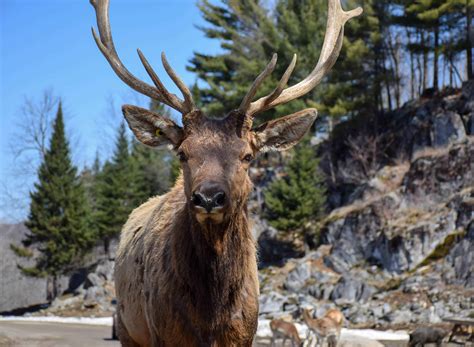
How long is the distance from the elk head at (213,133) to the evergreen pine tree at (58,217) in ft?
125

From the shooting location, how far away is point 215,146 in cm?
532

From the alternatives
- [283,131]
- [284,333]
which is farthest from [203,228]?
[284,333]

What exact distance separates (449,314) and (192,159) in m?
20.4

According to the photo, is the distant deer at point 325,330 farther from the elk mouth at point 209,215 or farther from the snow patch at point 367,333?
the elk mouth at point 209,215

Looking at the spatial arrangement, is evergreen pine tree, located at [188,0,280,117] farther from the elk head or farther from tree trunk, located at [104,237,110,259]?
the elk head

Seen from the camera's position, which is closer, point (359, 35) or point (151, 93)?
point (151, 93)

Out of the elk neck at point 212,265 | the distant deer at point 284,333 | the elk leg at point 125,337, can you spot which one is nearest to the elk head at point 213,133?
the elk neck at point 212,265

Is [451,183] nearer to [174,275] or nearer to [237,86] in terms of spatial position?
[237,86]

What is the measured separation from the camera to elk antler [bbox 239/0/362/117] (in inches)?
226

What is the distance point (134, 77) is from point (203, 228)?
184cm

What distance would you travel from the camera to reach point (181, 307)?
5227mm

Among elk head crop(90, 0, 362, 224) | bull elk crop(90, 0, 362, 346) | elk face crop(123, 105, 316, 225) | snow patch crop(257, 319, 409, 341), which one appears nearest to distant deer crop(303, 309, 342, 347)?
snow patch crop(257, 319, 409, 341)

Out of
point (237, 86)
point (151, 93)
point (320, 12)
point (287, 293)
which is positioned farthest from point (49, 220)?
point (151, 93)

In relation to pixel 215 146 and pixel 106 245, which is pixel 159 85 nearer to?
pixel 215 146
